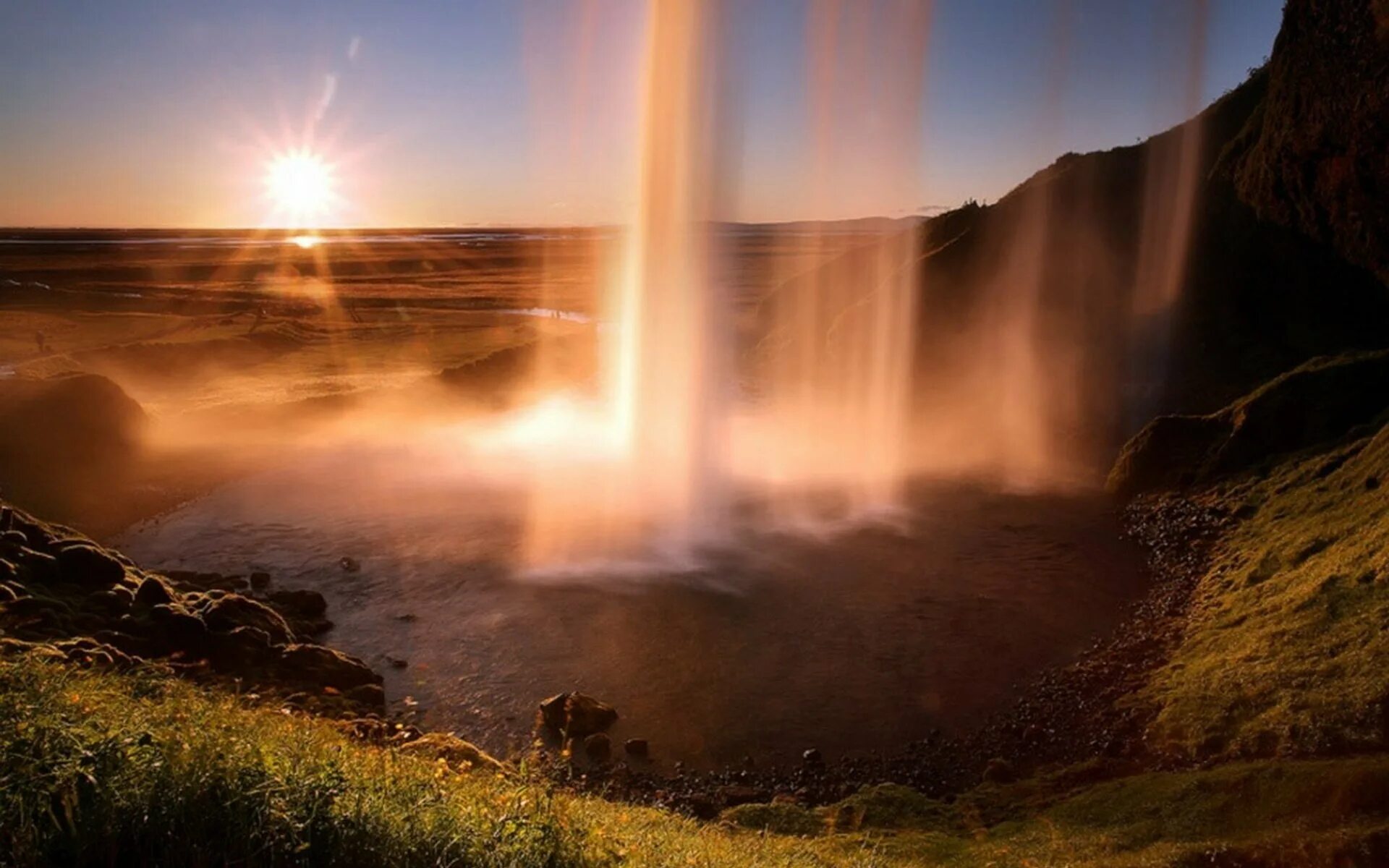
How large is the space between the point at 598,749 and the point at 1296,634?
1318 centimetres

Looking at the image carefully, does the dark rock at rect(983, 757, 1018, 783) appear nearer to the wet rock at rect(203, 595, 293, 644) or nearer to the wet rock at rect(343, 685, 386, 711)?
the wet rock at rect(343, 685, 386, 711)

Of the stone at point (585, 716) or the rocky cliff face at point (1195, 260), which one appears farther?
the rocky cliff face at point (1195, 260)

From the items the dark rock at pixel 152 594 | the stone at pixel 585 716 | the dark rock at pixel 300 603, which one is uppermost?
the dark rock at pixel 152 594

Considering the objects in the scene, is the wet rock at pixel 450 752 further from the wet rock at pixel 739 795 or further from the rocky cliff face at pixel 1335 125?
the rocky cliff face at pixel 1335 125

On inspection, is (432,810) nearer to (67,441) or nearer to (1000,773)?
(1000,773)

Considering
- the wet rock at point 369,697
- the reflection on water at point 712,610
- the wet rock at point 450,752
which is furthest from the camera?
the reflection on water at point 712,610

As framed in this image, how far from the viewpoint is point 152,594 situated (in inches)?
650

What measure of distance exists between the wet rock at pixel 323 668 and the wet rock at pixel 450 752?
4618mm

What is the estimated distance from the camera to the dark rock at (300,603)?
67.0 feet

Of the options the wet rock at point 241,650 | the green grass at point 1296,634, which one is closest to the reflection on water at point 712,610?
the wet rock at point 241,650

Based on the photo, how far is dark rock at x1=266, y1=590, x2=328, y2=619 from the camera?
804 inches

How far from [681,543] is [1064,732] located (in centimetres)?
1240

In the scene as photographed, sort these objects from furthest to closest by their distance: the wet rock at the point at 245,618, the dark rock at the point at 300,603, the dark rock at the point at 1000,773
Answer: the dark rock at the point at 300,603, the wet rock at the point at 245,618, the dark rock at the point at 1000,773

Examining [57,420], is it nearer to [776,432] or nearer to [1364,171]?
[776,432]
